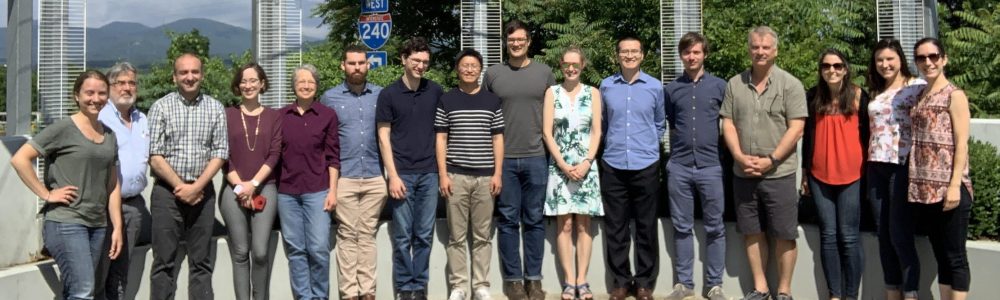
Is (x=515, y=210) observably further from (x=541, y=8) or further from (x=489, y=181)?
(x=541, y=8)

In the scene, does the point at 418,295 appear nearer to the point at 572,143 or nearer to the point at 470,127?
the point at 470,127

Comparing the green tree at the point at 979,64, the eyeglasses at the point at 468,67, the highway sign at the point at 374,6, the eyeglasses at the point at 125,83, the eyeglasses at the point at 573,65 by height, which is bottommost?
the eyeglasses at the point at 125,83

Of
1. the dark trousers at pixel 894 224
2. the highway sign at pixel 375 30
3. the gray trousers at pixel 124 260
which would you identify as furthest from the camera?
the highway sign at pixel 375 30

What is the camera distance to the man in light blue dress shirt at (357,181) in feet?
20.8

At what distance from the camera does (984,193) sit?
6.14 m

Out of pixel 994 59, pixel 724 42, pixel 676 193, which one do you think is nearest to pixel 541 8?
pixel 724 42

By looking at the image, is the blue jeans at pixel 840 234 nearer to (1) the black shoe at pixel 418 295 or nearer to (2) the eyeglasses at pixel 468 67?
(2) the eyeglasses at pixel 468 67

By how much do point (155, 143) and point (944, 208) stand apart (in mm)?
4649

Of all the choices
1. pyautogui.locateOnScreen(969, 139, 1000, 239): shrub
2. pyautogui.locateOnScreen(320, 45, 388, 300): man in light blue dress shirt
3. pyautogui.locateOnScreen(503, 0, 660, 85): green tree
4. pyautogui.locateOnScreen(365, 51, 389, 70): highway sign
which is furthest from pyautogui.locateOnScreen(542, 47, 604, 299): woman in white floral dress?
pyautogui.locateOnScreen(365, 51, 389, 70): highway sign

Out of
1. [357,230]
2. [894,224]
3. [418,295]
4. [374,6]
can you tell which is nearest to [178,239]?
[357,230]

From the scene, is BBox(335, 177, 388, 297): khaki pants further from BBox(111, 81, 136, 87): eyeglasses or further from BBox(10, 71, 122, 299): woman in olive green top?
BBox(10, 71, 122, 299): woman in olive green top

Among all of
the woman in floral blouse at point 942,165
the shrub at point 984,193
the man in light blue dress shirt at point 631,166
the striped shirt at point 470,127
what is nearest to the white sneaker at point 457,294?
the striped shirt at point 470,127

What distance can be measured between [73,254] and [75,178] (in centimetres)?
41

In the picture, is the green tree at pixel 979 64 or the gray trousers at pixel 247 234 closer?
the gray trousers at pixel 247 234
